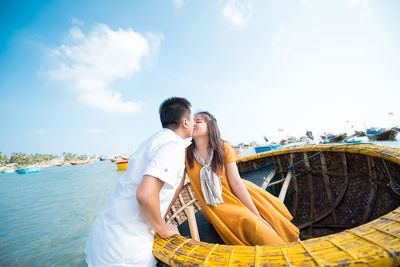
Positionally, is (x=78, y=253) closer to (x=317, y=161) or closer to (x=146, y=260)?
(x=146, y=260)

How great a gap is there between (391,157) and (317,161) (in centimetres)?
172

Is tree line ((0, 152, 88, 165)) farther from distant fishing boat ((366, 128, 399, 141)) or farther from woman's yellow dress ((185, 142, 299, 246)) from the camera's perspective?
distant fishing boat ((366, 128, 399, 141))

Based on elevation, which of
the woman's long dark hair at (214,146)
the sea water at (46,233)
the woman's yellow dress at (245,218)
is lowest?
the sea water at (46,233)

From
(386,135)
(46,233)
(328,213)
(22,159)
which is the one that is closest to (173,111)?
(328,213)

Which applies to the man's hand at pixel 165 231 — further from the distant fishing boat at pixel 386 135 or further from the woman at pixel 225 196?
the distant fishing boat at pixel 386 135

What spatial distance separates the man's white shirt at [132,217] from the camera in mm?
983

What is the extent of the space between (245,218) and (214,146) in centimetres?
75

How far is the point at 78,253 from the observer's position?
3766mm

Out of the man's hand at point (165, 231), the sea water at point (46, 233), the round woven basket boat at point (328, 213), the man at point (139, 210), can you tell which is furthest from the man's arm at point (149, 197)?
the sea water at point (46, 233)

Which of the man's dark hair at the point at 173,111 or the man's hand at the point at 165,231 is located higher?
the man's dark hair at the point at 173,111

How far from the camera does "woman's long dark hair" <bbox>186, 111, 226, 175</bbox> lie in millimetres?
1719

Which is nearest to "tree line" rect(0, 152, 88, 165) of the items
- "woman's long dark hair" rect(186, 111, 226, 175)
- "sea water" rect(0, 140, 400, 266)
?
"sea water" rect(0, 140, 400, 266)

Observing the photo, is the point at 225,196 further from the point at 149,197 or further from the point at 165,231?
the point at 149,197

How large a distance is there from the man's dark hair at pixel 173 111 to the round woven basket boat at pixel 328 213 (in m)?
0.86
